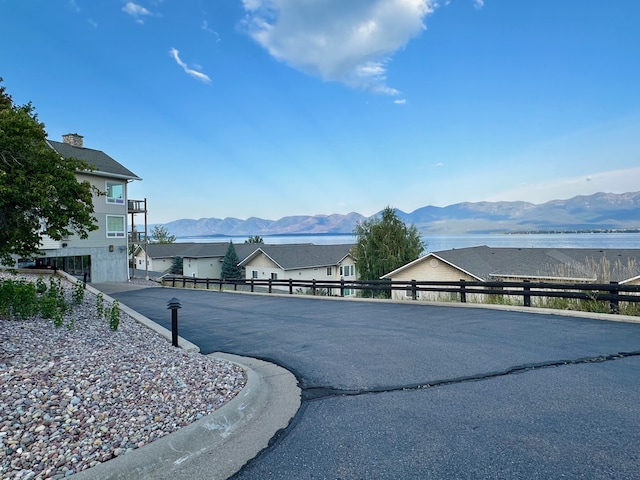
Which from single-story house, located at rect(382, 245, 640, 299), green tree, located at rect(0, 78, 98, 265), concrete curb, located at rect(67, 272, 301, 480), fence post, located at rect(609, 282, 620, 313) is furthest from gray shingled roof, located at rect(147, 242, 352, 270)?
concrete curb, located at rect(67, 272, 301, 480)

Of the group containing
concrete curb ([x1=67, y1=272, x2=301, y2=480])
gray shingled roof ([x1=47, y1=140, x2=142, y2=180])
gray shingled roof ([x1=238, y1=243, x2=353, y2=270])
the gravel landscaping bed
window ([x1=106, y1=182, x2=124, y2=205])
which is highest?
gray shingled roof ([x1=47, y1=140, x2=142, y2=180])

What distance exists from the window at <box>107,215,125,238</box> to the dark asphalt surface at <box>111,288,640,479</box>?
953 inches

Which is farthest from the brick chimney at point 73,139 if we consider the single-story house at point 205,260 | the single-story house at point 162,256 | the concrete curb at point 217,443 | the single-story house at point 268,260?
the concrete curb at point 217,443

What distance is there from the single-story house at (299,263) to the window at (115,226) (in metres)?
13.8

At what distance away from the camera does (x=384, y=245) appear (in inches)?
1521

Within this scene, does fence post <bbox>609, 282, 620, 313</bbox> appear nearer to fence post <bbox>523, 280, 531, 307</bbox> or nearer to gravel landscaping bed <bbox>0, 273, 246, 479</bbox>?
fence post <bbox>523, 280, 531, 307</bbox>

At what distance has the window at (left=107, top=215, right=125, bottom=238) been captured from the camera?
27.5m

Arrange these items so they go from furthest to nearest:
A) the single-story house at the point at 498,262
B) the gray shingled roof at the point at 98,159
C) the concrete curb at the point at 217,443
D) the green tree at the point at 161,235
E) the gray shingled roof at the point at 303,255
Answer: the green tree at the point at 161,235, the gray shingled roof at the point at 303,255, the gray shingled roof at the point at 98,159, the single-story house at the point at 498,262, the concrete curb at the point at 217,443

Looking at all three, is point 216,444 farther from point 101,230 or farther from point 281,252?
A: point 281,252

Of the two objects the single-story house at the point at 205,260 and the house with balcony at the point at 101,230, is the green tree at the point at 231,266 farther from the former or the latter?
the house with balcony at the point at 101,230

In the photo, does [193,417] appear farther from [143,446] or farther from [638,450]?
[638,450]

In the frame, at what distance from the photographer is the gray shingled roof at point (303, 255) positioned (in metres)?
36.9

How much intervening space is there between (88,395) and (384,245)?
3637 cm

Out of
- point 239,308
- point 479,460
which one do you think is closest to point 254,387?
point 479,460
